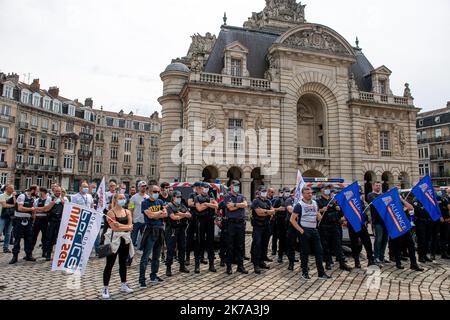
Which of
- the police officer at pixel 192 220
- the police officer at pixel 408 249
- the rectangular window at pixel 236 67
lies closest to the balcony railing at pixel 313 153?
the rectangular window at pixel 236 67

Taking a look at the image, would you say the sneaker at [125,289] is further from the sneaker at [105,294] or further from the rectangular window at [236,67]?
the rectangular window at [236,67]

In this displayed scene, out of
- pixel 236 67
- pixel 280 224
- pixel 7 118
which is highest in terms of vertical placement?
pixel 236 67

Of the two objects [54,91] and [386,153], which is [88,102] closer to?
[54,91]

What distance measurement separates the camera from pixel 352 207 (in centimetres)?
892

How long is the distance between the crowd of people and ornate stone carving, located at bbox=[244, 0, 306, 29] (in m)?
27.6

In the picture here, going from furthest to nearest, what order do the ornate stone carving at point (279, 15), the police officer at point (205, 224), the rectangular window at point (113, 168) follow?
the rectangular window at point (113, 168) < the ornate stone carving at point (279, 15) < the police officer at point (205, 224)

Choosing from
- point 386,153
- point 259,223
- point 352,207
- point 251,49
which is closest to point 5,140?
point 251,49

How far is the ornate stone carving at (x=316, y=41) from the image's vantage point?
25.9 meters

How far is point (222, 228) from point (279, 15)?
31043 mm

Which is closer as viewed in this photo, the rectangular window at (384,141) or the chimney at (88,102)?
the rectangular window at (384,141)

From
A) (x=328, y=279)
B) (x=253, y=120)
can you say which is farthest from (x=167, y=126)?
(x=328, y=279)

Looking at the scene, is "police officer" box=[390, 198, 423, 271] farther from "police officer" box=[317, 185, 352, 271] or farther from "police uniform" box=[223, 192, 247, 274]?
"police uniform" box=[223, 192, 247, 274]

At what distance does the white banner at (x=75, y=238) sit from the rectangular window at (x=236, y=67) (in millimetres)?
20469
